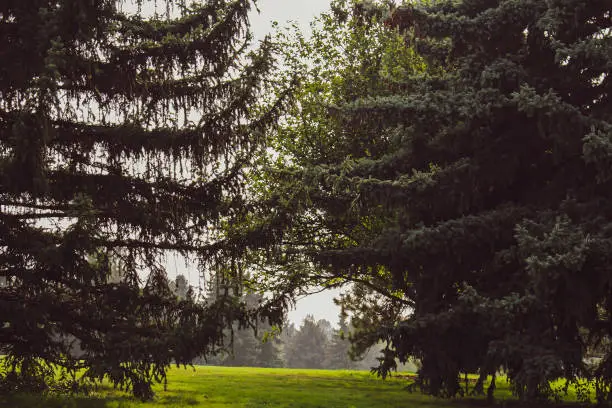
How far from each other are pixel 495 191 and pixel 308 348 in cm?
7417

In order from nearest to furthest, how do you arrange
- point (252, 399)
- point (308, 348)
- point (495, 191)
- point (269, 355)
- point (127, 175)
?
1. point (127, 175)
2. point (495, 191)
3. point (252, 399)
4. point (269, 355)
5. point (308, 348)

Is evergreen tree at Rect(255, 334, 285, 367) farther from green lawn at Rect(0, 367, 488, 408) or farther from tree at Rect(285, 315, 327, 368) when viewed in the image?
green lawn at Rect(0, 367, 488, 408)

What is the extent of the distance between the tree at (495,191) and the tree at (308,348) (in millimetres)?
71039

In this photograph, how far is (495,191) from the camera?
1233 cm

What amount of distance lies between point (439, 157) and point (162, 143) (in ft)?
21.1

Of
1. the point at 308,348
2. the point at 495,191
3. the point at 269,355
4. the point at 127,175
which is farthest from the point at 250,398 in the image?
the point at 308,348

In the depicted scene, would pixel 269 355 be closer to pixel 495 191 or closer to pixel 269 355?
pixel 269 355

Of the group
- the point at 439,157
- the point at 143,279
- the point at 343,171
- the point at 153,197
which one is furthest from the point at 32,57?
the point at 439,157

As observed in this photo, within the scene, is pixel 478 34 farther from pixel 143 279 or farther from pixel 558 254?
pixel 143 279

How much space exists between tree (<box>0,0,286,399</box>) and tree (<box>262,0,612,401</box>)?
6.18 feet

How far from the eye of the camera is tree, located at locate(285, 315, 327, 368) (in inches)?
3174

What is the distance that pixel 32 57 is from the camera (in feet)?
28.2

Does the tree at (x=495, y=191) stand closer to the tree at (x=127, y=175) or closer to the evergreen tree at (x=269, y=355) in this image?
the tree at (x=127, y=175)

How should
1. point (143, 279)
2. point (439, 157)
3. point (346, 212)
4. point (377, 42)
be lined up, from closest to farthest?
1. point (143, 279)
2. point (439, 157)
3. point (346, 212)
4. point (377, 42)
